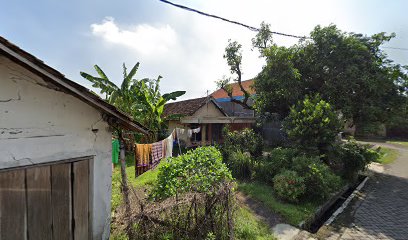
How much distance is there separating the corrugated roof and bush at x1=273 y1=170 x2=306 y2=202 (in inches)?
254

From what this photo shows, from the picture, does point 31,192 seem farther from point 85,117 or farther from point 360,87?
point 360,87

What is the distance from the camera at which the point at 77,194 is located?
3566mm

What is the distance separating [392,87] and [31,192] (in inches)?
640

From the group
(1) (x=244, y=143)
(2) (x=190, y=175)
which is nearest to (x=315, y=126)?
(1) (x=244, y=143)

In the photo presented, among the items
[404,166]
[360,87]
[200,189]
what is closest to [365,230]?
[200,189]

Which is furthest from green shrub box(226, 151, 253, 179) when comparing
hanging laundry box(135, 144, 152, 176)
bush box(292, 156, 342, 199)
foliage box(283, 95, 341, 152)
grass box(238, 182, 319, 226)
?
hanging laundry box(135, 144, 152, 176)

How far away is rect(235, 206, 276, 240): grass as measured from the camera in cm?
547

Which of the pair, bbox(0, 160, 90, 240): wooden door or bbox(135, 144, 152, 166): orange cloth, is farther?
bbox(135, 144, 152, 166): orange cloth

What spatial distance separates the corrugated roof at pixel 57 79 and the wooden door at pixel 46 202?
3.41 feet

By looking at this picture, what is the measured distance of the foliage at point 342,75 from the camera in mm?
11273

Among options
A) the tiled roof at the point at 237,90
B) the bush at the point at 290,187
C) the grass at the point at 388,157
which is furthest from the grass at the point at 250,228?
the tiled roof at the point at 237,90

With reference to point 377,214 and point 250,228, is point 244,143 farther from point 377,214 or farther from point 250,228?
point 250,228

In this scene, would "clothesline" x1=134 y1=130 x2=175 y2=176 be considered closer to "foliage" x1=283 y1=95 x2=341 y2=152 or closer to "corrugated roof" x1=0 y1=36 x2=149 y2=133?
"corrugated roof" x1=0 y1=36 x2=149 y2=133

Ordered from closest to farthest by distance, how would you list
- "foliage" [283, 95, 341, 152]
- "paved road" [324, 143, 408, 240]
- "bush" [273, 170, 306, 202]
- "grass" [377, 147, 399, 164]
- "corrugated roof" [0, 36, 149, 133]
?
"corrugated roof" [0, 36, 149, 133] → "paved road" [324, 143, 408, 240] → "bush" [273, 170, 306, 202] → "foliage" [283, 95, 341, 152] → "grass" [377, 147, 399, 164]
